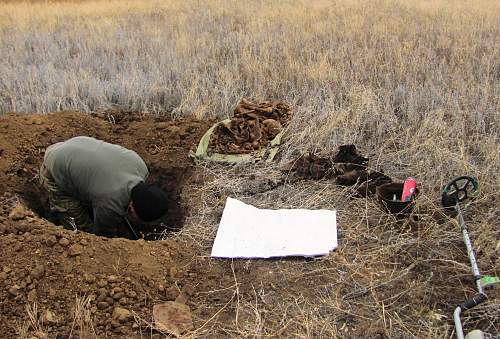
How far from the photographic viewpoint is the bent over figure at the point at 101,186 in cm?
349

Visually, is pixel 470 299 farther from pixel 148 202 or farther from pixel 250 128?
pixel 250 128

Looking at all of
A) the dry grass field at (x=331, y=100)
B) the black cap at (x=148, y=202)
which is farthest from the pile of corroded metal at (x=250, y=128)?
the black cap at (x=148, y=202)

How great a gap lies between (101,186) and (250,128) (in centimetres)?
154

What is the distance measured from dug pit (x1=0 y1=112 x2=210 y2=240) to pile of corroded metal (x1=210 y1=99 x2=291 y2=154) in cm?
30

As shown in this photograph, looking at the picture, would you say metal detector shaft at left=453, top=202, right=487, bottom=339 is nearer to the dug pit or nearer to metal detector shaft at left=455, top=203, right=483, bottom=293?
metal detector shaft at left=455, top=203, right=483, bottom=293

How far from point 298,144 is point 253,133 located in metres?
0.44

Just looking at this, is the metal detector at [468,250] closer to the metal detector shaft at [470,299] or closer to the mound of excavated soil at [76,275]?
the metal detector shaft at [470,299]

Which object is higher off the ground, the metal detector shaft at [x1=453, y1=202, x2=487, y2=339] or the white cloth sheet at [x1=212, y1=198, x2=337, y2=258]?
the metal detector shaft at [x1=453, y1=202, x2=487, y2=339]

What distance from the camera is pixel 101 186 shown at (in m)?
3.61

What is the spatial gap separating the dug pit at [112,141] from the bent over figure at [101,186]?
22 centimetres

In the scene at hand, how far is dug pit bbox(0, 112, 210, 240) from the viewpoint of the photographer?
13.3ft

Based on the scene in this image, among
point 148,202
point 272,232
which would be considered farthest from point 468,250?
point 148,202

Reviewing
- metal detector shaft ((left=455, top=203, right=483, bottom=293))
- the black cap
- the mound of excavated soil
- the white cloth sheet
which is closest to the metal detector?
metal detector shaft ((left=455, top=203, right=483, bottom=293))

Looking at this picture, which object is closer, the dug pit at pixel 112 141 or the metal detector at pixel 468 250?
the metal detector at pixel 468 250
